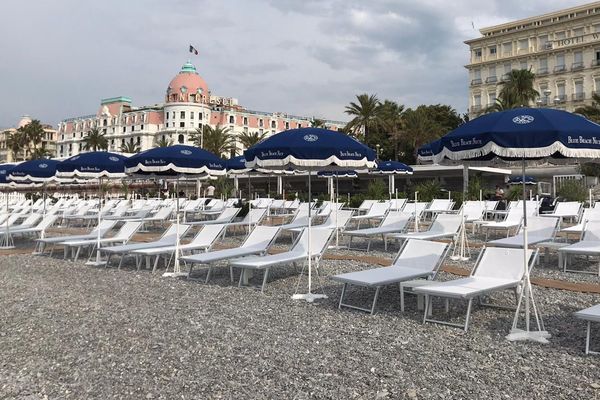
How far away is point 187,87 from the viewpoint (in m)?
99.0

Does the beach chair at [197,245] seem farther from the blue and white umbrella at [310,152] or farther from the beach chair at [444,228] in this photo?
the beach chair at [444,228]

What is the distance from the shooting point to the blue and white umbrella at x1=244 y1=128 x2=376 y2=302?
6539 millimetres

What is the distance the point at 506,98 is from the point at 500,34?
2566 centimetres

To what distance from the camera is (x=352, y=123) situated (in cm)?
4272

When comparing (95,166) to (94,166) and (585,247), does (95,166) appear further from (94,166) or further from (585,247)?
(585,247)

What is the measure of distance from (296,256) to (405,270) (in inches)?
66.3

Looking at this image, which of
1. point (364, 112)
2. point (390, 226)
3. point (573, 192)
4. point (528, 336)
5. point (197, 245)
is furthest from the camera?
point (364, 112)

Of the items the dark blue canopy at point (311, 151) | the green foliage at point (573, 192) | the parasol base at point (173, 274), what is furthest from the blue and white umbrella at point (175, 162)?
the green foliage at point (573, 192)

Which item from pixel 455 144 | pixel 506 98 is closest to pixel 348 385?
pixel 455 144

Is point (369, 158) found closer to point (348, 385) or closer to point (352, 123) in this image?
point (348, 385)

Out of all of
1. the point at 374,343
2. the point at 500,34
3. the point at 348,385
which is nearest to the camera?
the point at 348,385

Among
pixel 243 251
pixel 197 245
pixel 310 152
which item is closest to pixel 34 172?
pixel 197 245

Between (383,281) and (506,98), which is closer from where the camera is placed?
(383,281)

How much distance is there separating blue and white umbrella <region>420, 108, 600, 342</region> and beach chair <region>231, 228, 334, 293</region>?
107 inches
